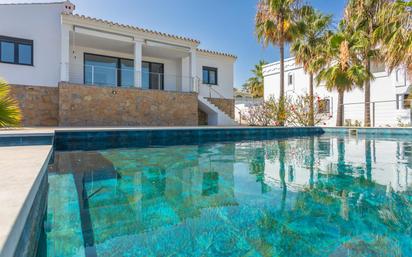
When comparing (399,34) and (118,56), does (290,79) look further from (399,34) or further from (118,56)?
(118,56)

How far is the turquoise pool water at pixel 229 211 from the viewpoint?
2127mm

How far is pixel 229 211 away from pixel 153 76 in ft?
48.0

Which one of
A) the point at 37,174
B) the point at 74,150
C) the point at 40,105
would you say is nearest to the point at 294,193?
the point at 37,174

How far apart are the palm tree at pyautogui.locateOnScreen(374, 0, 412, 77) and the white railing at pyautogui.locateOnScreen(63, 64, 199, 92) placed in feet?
30.6

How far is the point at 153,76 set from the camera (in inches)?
652

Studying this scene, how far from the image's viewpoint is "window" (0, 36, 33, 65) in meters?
12.1

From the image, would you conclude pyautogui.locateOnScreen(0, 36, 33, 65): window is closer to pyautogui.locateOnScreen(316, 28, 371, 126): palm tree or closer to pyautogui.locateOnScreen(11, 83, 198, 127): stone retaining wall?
pyautogui.locateOnScreen(11, 83, 198, 127): stone retaining wall

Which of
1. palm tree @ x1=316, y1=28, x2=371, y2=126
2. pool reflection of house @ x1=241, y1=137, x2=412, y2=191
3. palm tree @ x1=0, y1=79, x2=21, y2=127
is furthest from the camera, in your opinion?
palm tree @ x1=316, y1=28, x2=371, y2=126

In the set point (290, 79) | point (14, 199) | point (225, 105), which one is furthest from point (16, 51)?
point (290, 79)

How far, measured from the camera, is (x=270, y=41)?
16.5 m

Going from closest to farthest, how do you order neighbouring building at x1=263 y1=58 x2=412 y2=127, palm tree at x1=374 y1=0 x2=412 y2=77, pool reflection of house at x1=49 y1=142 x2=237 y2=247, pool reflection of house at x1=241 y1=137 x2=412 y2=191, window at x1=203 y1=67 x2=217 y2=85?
1. pool reflection of house at x1=49 y1=142 x2=237 y2=247
2. pool reflection of house at x1=241 y1=137 x2=412 y2=191
3. palm tree at x1=374 y1=0 x2=412 y2=77
4. neighbouring building at x1=263 y1=58 x2=412 y2=127
5. window at x1=203 y1=67 x2=217 y2=85

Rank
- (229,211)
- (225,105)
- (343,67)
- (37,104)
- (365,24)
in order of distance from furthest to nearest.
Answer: (225,105), (365,24), (343,67), (37,104), (229,211)

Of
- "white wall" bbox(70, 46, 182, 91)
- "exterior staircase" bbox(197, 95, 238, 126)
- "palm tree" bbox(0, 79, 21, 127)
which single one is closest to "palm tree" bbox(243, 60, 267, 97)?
"white wall" bbox(70, 46, 182, 91)

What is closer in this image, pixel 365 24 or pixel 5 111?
pixel 5 111
